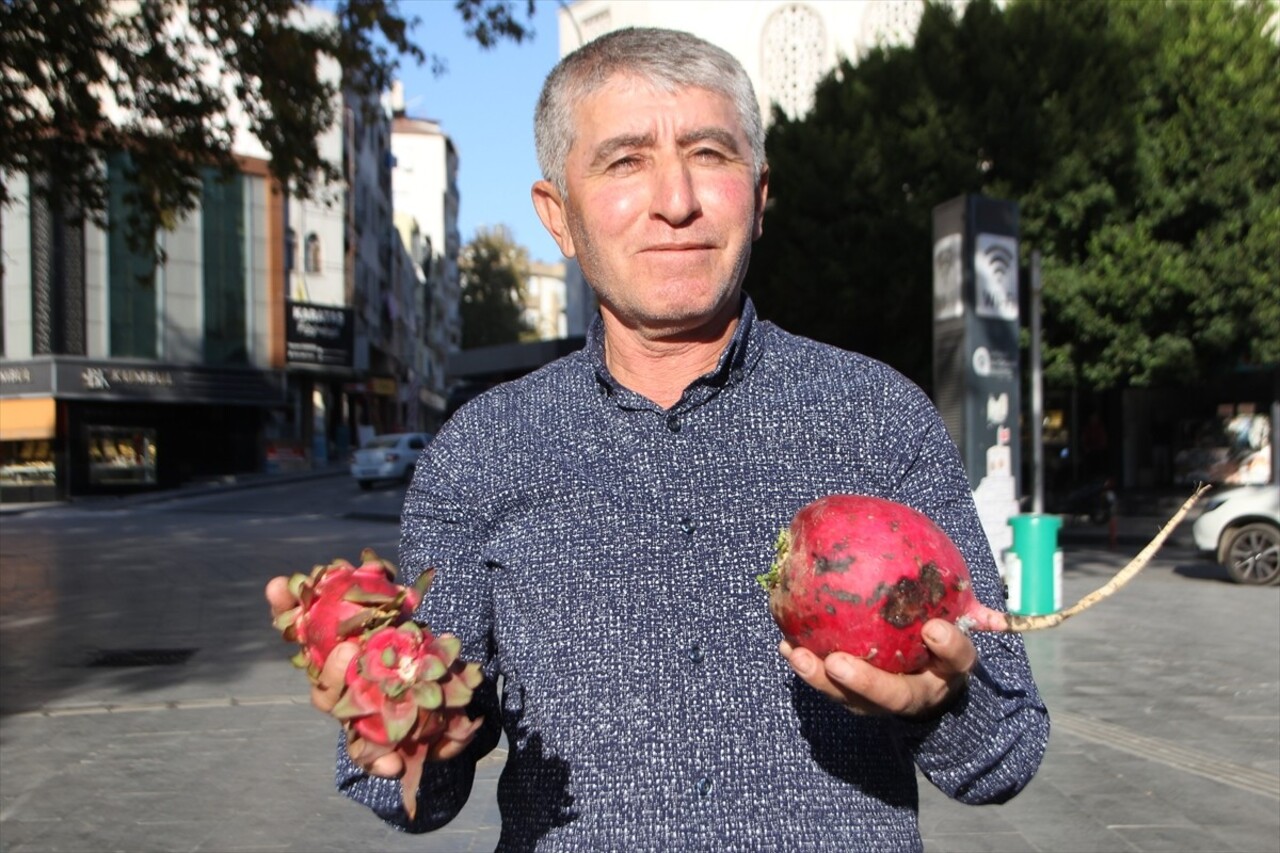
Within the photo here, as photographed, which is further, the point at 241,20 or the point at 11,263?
the point at 11,263

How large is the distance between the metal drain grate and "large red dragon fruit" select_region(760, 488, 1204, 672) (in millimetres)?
8406

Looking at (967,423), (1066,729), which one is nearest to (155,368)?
(967,423)

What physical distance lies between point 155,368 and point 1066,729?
104ft

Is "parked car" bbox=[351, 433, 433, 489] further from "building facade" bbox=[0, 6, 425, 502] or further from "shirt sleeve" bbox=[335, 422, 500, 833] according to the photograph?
"shirt sleeve" bbox=[335, 422, 500, 833]

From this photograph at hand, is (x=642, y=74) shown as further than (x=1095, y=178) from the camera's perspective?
No

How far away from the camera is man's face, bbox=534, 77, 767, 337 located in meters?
1.92

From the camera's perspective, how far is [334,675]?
1.38 metres

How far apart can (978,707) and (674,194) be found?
0.87 m

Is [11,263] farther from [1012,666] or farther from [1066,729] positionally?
[1012,666]

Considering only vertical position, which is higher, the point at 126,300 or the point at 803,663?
the point at 126,300

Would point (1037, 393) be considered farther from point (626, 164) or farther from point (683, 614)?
point (683, 614)

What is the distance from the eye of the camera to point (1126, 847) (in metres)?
4.96

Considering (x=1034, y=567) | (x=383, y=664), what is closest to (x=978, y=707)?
(x=383, y=664)

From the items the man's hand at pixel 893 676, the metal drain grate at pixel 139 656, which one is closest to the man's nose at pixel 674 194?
the man's hand at pixel 893 676
